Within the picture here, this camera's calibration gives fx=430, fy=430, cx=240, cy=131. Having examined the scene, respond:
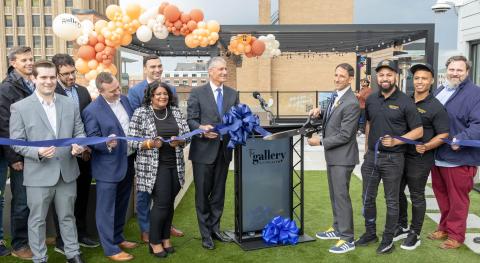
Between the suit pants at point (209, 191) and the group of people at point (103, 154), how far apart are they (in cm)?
1

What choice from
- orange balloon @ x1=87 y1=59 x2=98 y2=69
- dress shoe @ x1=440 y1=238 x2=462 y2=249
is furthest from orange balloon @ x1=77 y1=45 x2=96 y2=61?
dress shoe @ x1=440 y1=238 x2=462 y2=249

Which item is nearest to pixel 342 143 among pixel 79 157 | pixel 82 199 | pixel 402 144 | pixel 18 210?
pixel 402 144

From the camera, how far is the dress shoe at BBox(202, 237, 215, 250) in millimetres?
4352

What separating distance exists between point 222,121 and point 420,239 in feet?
8.14

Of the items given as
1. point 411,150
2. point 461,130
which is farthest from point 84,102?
point 461,130

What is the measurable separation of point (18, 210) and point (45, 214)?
0.63m

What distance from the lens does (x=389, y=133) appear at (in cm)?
402

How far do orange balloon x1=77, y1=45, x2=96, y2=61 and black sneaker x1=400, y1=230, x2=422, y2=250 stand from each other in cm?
739

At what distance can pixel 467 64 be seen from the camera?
14.1ft

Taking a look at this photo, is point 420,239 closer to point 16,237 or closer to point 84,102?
point 84,102

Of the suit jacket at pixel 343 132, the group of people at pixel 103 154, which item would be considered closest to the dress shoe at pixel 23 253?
the group of people at pixel 103 154

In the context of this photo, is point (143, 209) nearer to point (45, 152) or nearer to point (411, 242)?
point (45, 152)

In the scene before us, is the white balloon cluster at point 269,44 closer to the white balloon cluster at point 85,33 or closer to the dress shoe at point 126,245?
the white balloon cluster at point 85,33

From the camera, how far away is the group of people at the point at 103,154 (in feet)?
11.4
